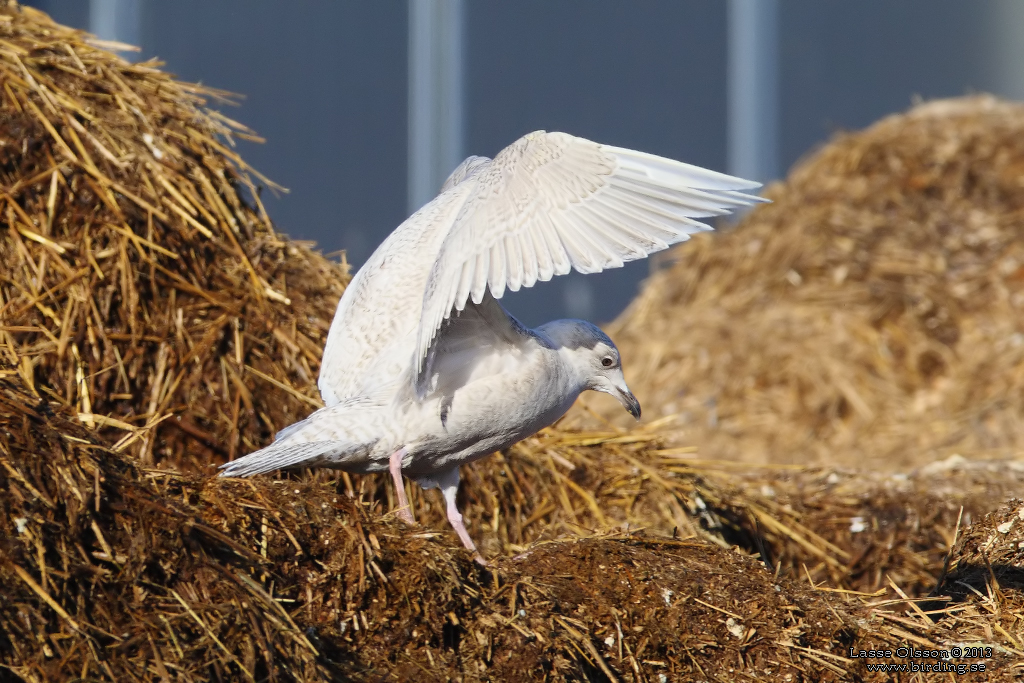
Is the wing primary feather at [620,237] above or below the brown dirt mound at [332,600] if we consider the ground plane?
above

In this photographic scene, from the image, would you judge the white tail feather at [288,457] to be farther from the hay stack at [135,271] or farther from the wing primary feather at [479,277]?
the hay stack at [135,271]

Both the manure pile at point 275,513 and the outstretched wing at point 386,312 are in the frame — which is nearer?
the manure pile at point 275,513

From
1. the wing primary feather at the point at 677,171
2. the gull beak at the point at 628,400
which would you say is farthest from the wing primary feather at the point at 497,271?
the gull beak at the point at 628,400

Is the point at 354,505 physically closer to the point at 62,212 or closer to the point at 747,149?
the point at 62,212

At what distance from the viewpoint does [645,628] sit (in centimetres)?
309

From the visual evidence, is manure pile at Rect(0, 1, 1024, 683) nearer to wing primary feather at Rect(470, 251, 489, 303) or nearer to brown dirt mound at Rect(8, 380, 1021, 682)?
brown dirt mound at Rect(8, 380, 1021, 682)

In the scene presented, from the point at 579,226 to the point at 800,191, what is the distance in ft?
18.5

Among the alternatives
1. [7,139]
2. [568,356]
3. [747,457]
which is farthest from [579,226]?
[747,457]

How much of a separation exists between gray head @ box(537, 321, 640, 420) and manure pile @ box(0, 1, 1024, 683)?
46cm

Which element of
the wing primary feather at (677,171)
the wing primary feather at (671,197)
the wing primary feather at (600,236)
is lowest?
the wing primary feather at (600,236)

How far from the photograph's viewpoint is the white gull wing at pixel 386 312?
3564 mm

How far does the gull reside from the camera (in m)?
3.00

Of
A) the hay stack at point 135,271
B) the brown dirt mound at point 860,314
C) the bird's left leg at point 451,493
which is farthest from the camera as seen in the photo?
the brown dirt mound at point 860,314

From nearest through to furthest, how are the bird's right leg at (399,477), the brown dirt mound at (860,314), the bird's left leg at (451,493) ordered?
1. the bird's right leg at (399,477)
2. the bird's left leg at (451,493)
3. the brown dirt mound at (860,314)
